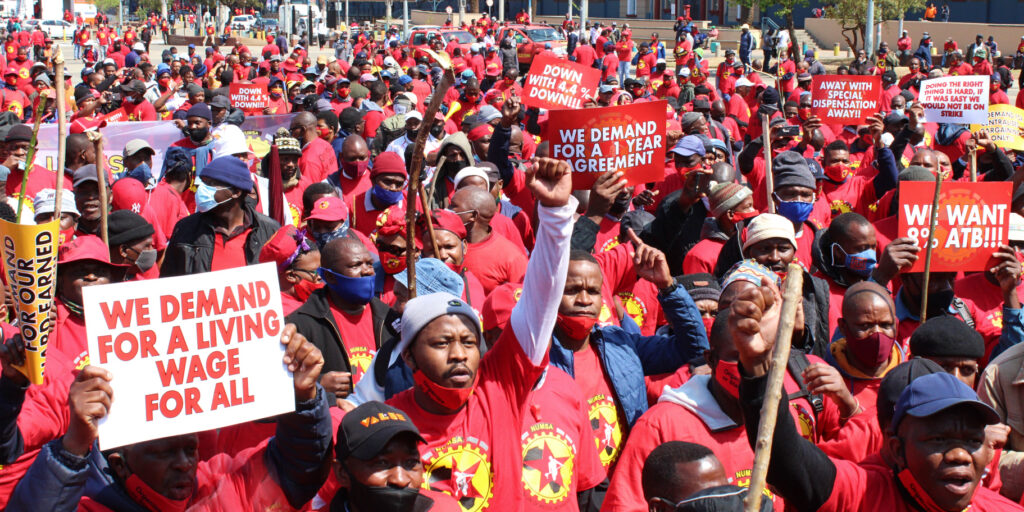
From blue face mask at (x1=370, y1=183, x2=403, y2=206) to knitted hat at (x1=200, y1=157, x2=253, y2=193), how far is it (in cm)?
110

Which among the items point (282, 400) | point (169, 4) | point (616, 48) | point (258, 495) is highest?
point (169, 4)

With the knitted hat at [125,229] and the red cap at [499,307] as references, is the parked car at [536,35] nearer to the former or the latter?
the knitted hat at [125,229]

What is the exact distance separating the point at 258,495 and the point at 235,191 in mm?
3750

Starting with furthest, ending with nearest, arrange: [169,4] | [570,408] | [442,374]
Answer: [169,4] → [570,408] → [442,374]

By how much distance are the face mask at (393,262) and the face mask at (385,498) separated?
2.68 meters

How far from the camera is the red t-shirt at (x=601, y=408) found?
14.2ft

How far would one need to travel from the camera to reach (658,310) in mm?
6004

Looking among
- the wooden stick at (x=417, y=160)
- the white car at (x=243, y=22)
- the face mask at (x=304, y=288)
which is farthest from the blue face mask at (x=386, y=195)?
the white car at (x=243, y=22)

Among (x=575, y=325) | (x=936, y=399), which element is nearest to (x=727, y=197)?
(x=575, y=325)

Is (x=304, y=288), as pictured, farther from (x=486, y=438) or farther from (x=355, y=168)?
(x=355, y=168)

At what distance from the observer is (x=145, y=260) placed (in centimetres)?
631

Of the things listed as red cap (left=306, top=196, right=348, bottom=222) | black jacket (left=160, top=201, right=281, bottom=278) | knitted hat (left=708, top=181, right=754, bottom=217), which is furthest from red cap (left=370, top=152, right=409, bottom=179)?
knitted hat (left=708, top=181, right=754, bottom=217)

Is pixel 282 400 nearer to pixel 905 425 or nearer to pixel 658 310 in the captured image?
pixel 905 425

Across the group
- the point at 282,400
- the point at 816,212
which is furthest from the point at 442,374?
the point at 816,212
